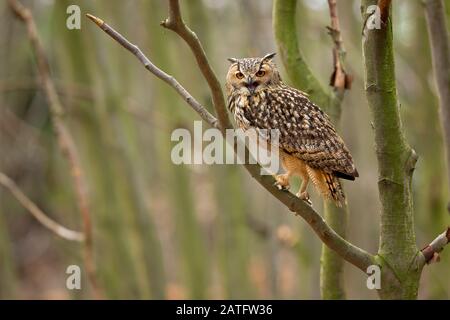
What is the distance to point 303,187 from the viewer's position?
325 cm

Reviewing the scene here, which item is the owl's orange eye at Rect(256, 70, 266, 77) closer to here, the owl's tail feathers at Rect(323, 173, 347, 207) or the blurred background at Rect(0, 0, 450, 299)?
the owl's tail feathers at Rect(323, 173, 347, 207)

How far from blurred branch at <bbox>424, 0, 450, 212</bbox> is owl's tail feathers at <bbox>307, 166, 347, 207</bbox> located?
2.31ft

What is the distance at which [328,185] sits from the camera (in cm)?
308

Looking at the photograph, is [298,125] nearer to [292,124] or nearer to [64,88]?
[292,124]

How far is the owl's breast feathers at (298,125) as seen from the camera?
293 cm

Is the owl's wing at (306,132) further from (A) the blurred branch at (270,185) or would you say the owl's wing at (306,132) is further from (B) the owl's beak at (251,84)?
(A) the blurred branch at (270,185)

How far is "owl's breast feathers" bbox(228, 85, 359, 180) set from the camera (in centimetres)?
293

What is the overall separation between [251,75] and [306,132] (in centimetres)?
52

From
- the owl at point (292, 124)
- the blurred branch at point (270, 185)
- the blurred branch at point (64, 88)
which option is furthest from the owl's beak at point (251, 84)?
the blurred branch at point (64, 88)

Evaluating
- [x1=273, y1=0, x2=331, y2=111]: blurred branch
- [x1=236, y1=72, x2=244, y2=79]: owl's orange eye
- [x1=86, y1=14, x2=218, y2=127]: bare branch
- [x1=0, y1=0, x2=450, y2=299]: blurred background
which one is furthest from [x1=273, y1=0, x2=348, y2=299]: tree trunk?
[x1=0, y1=0, x2=450, y2=299]: blurred background
